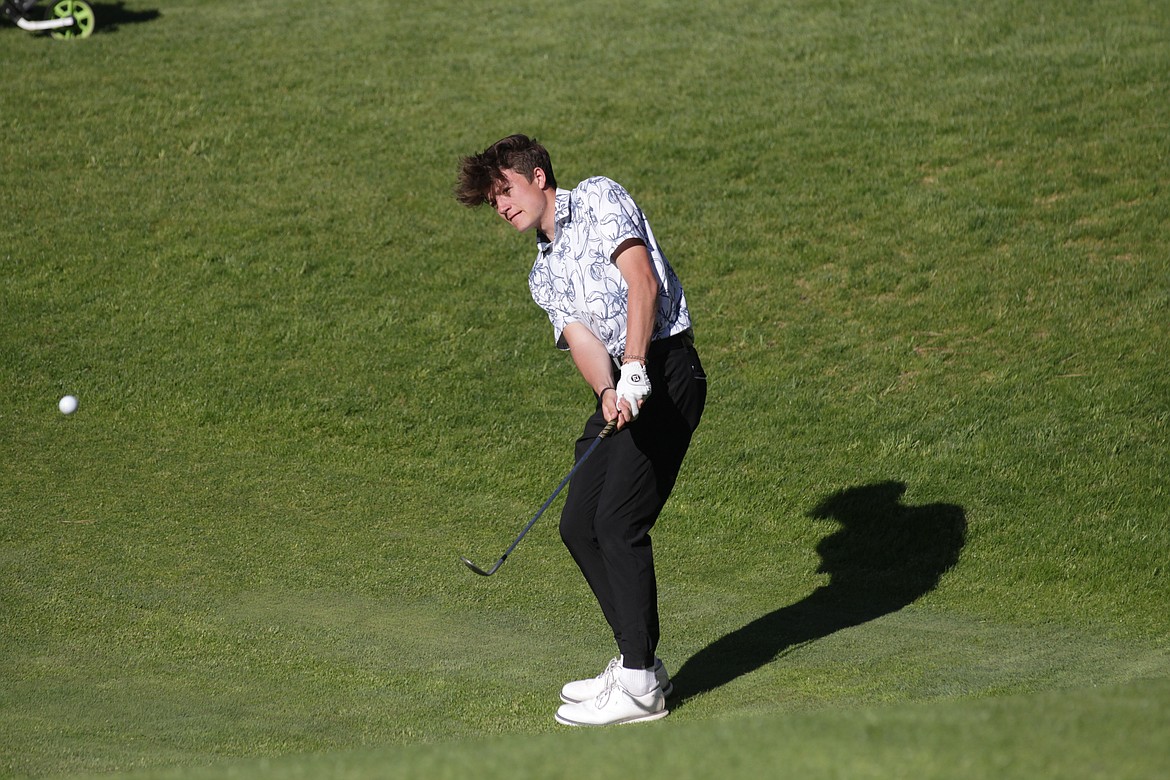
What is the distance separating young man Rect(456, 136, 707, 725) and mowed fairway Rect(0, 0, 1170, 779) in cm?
29

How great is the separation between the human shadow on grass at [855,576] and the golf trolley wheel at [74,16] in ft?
42.6

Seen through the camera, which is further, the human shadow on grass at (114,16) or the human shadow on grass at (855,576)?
the human shadow on grass at (114,16)

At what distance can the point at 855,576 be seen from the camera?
6.70m

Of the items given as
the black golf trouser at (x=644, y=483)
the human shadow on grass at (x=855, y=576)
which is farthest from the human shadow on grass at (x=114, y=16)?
the black golf trouser at (x=644, y=483)

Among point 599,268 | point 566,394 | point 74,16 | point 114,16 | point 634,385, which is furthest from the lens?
point 114,16

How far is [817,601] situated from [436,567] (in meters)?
1.98

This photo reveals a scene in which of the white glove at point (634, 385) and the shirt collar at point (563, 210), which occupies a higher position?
the shirt collar at point (563, 210)

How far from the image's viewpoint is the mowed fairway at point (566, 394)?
4695 millimetres

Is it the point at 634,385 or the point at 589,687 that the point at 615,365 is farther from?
the point at 589,687

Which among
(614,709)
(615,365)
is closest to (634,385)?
(615,365)

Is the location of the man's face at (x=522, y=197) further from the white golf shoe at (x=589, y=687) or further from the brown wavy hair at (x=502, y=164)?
→ the white golf shoe at (x=589, y=687)

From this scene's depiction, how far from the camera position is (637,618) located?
15.4 feet

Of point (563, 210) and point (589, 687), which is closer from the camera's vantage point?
point (563, 210)

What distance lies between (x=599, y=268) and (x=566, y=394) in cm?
458
